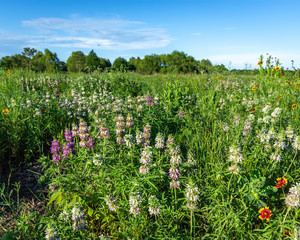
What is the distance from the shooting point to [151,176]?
2006mm

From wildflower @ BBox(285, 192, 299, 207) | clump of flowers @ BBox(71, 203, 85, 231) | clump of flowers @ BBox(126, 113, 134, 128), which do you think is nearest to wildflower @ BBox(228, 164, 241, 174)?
wildflower @ BBox(285, 192, 299, 207)

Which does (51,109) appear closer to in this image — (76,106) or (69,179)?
(76,106)

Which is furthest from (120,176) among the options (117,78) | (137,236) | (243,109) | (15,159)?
(117,78)

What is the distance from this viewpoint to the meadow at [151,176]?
194 centimetres

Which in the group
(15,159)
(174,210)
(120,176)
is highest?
(120,176)

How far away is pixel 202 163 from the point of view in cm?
296

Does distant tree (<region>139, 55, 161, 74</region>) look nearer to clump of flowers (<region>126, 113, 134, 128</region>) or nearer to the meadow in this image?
the meadow

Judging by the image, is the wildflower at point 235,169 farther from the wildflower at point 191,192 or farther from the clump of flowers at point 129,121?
the clump of flowers at point 129,121

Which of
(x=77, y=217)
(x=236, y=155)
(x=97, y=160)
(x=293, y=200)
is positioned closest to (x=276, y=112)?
(x=236, y=155)

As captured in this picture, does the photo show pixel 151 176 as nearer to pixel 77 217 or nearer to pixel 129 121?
pixel 77 217

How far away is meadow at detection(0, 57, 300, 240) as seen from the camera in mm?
1942

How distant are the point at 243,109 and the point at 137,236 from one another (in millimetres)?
4523

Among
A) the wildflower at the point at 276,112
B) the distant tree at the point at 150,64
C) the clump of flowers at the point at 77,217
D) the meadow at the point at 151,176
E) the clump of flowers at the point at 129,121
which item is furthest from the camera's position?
the distant tree at the point at 150,64

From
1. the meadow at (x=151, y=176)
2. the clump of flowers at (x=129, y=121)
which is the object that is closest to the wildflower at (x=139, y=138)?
the meadow at (x=151, y=176)
